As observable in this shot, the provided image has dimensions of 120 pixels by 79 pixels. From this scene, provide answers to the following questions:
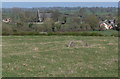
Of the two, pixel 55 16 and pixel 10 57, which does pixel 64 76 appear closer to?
pixel 10 57

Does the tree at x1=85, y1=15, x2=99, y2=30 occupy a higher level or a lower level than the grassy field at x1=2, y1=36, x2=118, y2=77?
higher

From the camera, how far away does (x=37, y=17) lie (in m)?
36.9

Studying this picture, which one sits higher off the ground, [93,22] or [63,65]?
[93,22]

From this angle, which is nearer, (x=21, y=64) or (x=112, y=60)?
(x=21, y=64)

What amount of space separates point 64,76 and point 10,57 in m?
3.07

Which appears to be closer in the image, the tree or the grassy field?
the grassy field

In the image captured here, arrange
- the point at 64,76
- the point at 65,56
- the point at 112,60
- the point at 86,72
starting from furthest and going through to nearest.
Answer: the point at 65,56
the point at 112,60
the point at 86,72
the point at 64,76

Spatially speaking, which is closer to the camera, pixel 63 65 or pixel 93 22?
pixel 63 65

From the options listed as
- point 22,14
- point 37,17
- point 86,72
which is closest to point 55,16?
point 37,17

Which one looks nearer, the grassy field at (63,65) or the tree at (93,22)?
the grassy field at (63,65)

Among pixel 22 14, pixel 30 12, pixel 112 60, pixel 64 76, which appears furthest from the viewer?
pixel 30 12

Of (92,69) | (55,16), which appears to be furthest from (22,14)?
(92,69)

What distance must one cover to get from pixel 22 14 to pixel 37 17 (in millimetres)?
2486

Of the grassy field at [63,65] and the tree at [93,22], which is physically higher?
the tree at [93,22]
